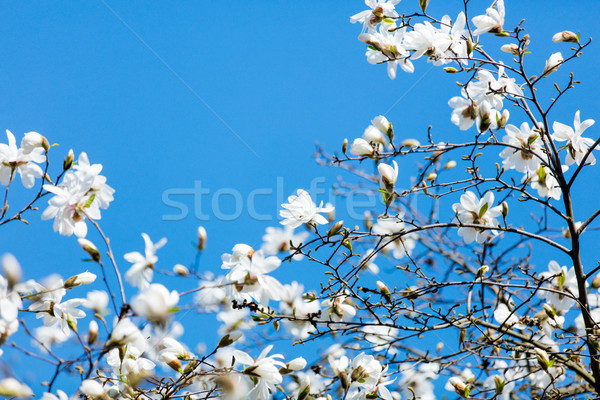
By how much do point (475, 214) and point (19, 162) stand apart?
182 centimetres

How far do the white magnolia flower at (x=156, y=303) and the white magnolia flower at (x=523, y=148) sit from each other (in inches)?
57.2

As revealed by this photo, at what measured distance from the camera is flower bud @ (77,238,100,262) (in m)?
1.46

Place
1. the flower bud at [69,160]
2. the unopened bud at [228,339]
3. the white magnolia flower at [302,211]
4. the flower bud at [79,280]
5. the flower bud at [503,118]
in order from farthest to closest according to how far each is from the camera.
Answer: the flower bud at [503,118] → the white magnolia flower at [302,211] → the flower bud at [69,160] → the flower bud at [79,280] → the unopened bud at [228,339]

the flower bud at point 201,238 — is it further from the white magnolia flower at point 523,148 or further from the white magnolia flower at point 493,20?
the white magnolia flower at point 493,20

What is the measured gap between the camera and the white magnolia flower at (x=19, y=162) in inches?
73.5

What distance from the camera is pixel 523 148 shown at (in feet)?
6.60

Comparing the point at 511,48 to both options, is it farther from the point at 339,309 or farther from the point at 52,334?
the point at 52,334

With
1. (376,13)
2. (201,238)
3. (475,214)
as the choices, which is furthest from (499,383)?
(376,13)

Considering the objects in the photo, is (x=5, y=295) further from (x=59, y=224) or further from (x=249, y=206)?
(x=249, y=206)

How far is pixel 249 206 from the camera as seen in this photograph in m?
2.78

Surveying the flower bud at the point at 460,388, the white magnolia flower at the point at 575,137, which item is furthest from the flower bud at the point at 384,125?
the flower bud at the point at 460,388

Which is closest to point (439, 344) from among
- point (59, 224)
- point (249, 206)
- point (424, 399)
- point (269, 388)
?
point (424, 399)

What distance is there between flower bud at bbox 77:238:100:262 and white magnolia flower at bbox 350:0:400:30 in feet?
4.70

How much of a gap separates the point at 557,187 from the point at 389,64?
0.87 m
